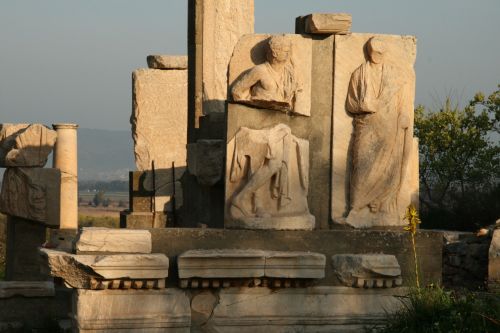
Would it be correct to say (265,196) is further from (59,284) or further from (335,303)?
(59,284)

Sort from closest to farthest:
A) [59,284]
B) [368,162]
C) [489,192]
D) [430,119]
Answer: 1. [368,162]
2. [59,284]
3. [489,192]
4. [430,119]

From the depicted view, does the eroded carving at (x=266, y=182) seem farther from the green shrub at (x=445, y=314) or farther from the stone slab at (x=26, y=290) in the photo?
the stone slab at (x=26, y=290)

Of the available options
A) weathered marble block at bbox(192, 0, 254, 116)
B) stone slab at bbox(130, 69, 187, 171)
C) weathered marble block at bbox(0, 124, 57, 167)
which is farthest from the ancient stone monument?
stone slab at bbox(130, 69, 187, 171)

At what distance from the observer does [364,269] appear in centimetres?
921

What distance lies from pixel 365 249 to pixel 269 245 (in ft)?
2.55

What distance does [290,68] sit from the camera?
9.55 m

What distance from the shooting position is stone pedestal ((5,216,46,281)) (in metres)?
15.5

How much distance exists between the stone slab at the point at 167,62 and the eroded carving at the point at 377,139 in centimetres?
907

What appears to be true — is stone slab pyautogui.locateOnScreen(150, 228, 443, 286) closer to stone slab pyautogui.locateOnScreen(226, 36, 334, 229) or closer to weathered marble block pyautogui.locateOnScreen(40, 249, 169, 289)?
weathered marble block pyautogui.locateOnScreen(40, 249, 169, 289)

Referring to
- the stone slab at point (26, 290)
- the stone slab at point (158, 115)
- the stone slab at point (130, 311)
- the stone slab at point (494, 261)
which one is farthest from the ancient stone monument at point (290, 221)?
the stone slab at point (158, 115)

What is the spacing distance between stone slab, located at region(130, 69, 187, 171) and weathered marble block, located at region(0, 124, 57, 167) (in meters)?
2.69

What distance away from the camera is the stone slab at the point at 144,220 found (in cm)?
1556

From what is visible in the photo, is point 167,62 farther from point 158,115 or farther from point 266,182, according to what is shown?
point 266,182

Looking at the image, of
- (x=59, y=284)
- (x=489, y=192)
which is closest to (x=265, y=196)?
(x=59, y=284)
